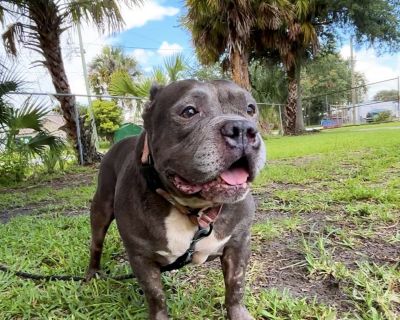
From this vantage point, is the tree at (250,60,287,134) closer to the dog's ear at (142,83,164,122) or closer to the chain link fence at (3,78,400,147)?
the chain link fence at (3,78,400,147)

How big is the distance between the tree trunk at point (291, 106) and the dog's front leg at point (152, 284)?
18550mm

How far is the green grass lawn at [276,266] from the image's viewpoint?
7.02ft

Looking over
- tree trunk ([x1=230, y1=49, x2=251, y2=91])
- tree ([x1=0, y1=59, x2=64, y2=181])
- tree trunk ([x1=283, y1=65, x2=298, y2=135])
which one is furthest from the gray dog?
tree trunk ([x1=283, y1=65, x2=298, y2=135])

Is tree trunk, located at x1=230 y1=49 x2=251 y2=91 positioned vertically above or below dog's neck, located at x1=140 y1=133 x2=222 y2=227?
above

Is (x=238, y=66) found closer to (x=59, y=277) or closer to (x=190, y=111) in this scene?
(x=59, y=277)

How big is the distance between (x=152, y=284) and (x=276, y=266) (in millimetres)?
956

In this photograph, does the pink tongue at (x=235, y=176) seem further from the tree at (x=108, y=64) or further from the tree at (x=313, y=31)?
the tree at (x=108, y=64)

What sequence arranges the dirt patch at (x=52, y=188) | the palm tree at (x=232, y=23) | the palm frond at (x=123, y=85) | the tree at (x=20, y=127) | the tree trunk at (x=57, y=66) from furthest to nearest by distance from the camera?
the palm tree at (x=232, y=23), the palm frond at (x=123, y=85), the tree trunk at (x=57, y=66), the tree at (x=20, y=127), the dirt patch at (x=52, y=188)

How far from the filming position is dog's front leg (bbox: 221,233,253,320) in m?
2.02

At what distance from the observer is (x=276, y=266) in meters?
2.61

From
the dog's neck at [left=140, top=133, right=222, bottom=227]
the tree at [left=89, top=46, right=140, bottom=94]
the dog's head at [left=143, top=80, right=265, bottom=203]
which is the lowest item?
the dog's neck at [left=140, top=133, right=222, bottom=227]

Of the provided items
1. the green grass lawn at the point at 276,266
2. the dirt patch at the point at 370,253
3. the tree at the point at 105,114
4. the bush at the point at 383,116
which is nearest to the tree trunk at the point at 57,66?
the green grass lawn at the point at 276,266

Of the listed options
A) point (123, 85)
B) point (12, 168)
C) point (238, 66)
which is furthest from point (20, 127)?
point (238, 66)

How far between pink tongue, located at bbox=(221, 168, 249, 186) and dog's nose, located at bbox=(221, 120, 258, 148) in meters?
0.14
